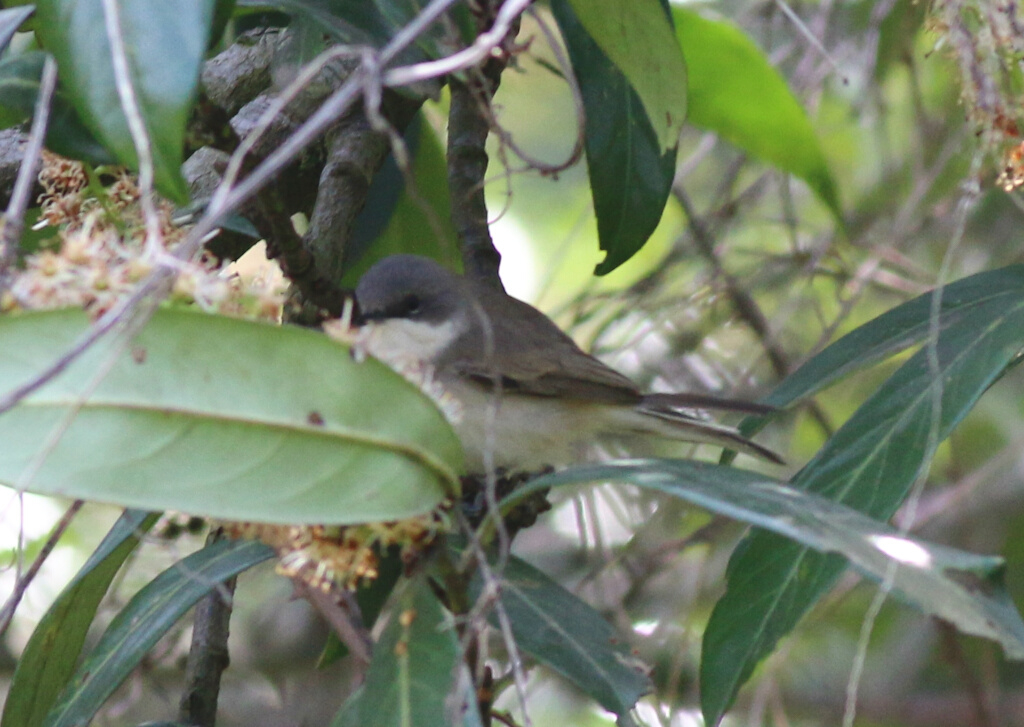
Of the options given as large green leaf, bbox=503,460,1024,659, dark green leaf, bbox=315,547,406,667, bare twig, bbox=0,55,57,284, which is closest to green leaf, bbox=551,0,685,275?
dark green leaf, bbox=315,547,406,667

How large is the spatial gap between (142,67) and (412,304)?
1518 mm

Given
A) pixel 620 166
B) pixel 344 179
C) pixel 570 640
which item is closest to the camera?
pixel 570 640

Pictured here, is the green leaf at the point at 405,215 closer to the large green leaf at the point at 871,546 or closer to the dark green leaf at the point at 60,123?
the dark green leaf at the point at 60,123

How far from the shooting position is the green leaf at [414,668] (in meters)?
1.49

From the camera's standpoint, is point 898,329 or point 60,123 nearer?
point 60,123

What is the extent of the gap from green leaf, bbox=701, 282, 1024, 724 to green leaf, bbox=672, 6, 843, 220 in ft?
3.20

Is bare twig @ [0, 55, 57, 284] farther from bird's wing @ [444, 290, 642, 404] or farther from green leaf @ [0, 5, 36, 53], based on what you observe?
bird's wing @ [444, 290, 642, 404]

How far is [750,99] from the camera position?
3047mm

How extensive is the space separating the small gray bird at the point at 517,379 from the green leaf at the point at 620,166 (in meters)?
0.51

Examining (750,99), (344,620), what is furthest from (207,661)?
(750,99)

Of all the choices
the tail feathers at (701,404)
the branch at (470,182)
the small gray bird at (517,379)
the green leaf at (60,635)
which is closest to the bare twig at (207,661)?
the green leaf at (60,635)

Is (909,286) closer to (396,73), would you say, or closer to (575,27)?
(575,27)

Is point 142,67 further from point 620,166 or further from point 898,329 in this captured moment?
point 898,329

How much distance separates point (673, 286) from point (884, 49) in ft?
3.94
